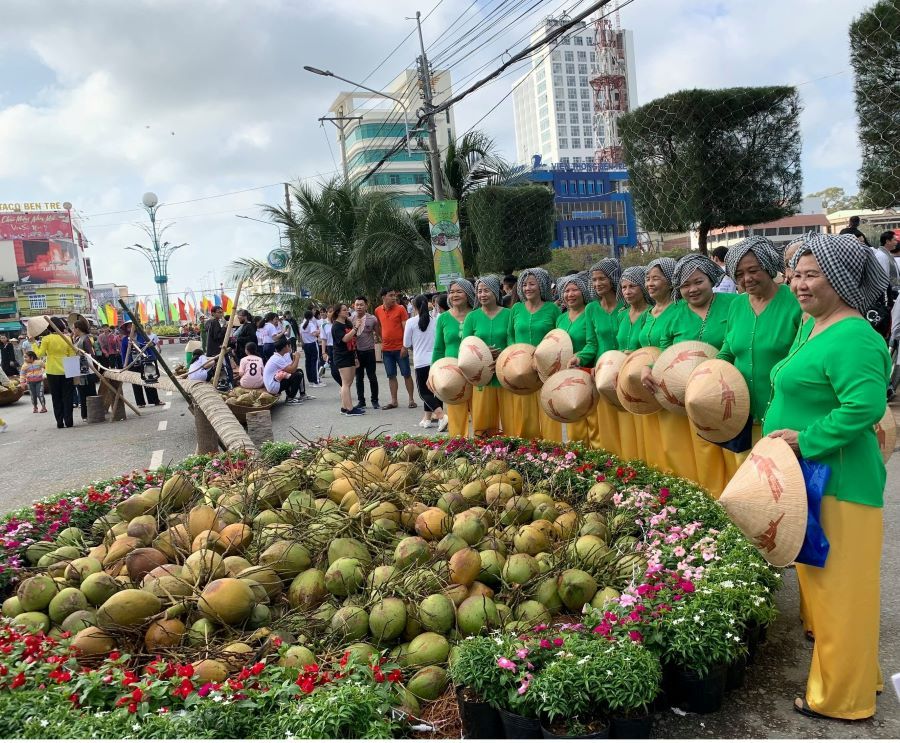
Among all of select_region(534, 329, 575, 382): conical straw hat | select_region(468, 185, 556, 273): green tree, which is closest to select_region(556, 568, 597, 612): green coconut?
select_region(534, 329, 575, 382): conical straw hat

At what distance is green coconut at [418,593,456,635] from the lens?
3.12 m

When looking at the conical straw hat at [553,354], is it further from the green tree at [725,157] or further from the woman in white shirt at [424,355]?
the green tree at [725,157]

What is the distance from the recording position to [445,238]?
48.9 ft

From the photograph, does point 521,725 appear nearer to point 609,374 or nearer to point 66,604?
point 66,604

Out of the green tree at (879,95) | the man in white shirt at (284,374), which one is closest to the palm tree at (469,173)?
the man in white shirt at (284,374)

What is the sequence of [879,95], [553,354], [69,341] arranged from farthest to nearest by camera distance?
[69,341]
[879,95]
[553,354]

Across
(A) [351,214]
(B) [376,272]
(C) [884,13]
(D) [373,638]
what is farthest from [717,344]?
(A) [351,214]

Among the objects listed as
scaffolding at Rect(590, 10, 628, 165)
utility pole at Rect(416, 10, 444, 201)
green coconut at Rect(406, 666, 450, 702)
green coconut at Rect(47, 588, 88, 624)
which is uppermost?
scaffolding at Rect(590, 10, 628, 165)

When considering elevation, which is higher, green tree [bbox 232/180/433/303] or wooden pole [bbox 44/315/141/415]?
green tree [bbox 232/180/433/303]

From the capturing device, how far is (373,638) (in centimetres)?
311

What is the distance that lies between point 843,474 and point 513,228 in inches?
544

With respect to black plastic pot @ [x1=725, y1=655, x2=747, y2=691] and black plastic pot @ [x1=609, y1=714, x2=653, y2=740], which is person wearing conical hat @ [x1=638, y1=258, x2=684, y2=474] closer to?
black plastic pot @ [x1=725, y1=655, x2=747, y2=691]

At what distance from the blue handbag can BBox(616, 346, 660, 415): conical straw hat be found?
6.29 feet

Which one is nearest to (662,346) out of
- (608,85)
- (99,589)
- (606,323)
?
(606,323)
